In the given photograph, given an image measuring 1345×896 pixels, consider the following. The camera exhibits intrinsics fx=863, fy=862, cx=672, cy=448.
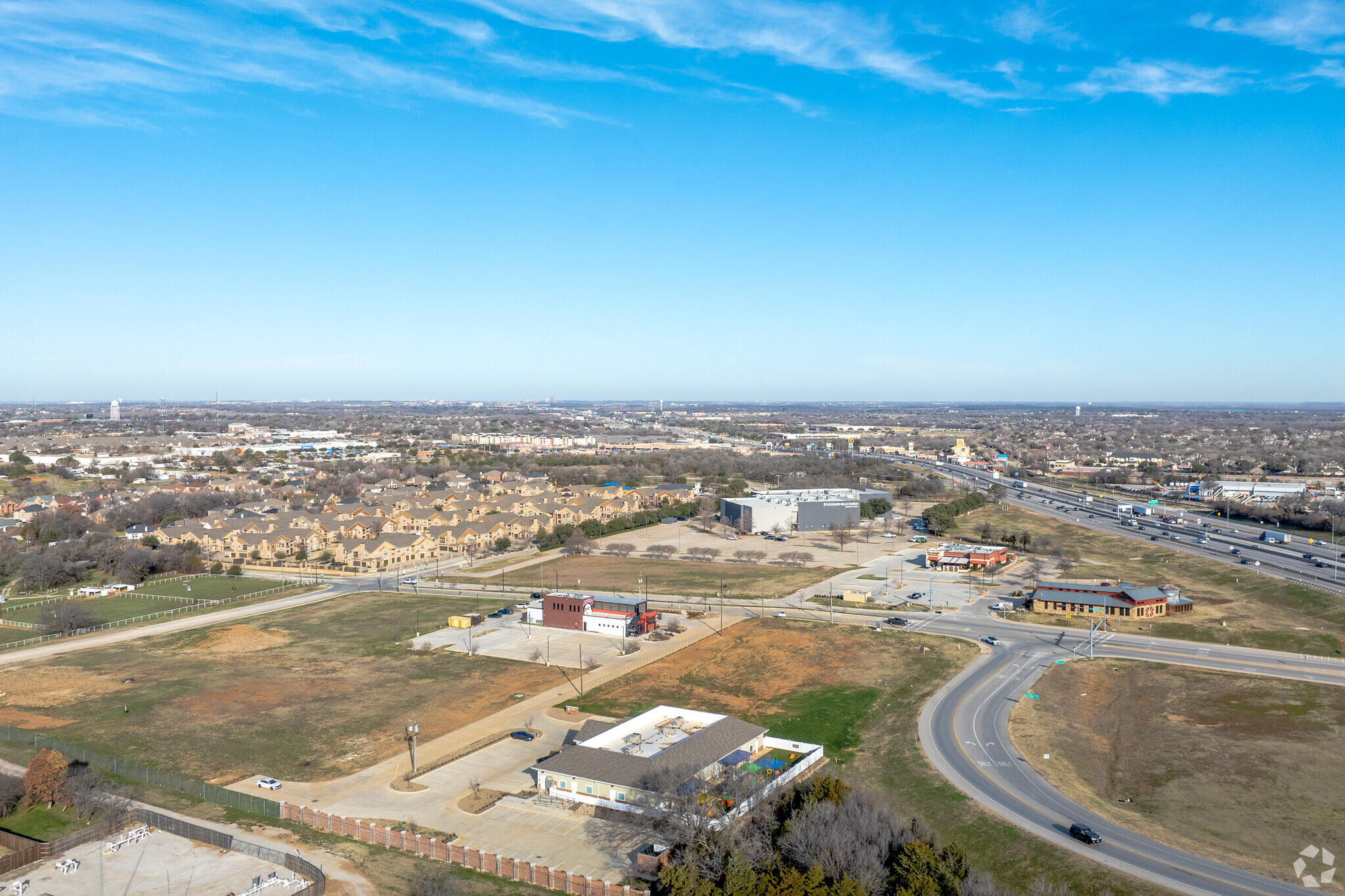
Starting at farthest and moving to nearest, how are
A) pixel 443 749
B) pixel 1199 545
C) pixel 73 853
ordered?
1. pixel 1199 545
2. pixel 443 749
3. pixel 73 853

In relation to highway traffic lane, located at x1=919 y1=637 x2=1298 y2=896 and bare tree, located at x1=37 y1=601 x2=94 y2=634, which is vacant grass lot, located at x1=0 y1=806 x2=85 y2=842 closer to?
bare tree, located at x1=37 y1=601 x2=94 y2=634

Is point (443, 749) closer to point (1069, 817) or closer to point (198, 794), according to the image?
point (198, 794)

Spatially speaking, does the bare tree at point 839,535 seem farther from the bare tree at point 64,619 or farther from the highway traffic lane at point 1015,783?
the bare tree at point 64,619

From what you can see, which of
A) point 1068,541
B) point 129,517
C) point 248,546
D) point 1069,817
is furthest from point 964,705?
point 129,517

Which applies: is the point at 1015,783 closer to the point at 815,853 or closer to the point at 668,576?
the point at 815,853

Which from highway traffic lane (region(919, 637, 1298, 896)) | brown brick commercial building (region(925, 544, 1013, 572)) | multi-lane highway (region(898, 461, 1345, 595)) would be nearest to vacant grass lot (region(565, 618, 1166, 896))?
highway traffic lane (region(919, 637, 1298, 896))

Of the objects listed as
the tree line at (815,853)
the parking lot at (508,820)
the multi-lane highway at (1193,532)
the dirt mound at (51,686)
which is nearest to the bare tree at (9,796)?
the parking lot at (508,820)
